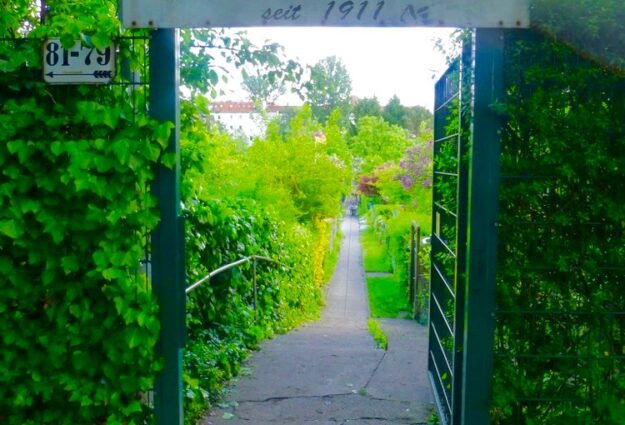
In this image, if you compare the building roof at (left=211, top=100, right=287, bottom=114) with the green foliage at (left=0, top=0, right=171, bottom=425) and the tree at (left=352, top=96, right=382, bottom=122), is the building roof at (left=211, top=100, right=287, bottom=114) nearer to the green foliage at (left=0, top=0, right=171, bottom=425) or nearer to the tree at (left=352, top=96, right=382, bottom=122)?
the green foliage at (left=0, top=0, right=171, bottom=425)

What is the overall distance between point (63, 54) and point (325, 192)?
15.8 metres

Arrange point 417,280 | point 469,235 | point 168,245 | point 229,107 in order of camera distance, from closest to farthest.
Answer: point 469,235 → point 168,245 → point 417,280 → point 229,107

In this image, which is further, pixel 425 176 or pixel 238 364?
pixel 425 176

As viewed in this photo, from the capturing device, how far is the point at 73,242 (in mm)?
3672

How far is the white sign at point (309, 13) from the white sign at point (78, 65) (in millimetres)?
253

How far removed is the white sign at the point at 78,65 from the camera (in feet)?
11.7

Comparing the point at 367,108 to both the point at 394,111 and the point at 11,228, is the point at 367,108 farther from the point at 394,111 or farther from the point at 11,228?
the point at 11,228

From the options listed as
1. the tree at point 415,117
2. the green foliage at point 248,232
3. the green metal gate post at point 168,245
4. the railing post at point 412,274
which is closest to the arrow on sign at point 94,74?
the green metal gate post at point 168,245

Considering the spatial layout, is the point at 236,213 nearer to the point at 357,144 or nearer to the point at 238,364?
the point at 238,364

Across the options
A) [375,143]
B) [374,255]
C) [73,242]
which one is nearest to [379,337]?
[73,242]

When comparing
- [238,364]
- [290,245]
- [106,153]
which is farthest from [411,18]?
[290,245]

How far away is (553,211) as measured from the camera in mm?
3578

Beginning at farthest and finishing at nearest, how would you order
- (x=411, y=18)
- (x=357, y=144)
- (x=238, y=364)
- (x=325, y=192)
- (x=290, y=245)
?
(x=357, y=144), (x=325, y=192), (x=290, y=245), (x=238, y=364), (x=411, y=18)

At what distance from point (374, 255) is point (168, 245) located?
25616 mm
